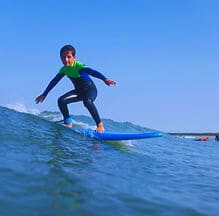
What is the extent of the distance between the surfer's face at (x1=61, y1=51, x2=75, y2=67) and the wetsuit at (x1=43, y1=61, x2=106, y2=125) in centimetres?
9

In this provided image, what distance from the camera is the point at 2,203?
2.76 meters

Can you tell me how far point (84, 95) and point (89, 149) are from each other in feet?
7.63

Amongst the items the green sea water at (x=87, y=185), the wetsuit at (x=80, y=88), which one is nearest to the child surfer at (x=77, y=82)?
the wetsuit at (x=80, y=88)

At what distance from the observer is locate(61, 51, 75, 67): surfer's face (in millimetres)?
8134

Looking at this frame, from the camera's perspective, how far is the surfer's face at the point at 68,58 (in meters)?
8.13

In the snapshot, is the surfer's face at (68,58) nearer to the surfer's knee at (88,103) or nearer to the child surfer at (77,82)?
the child surfer at (77,82)

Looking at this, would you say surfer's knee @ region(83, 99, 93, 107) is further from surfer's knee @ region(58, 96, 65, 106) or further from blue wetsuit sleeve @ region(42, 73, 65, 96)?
blue wetsuit sleeve @ region(42, 73, 65, 96)

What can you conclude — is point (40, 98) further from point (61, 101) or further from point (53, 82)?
point (61, 101)

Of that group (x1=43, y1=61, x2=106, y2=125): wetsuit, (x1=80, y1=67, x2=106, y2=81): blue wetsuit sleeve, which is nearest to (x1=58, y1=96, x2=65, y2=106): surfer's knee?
(x1=43, y1=61, x2=106, y2=125): wetsuit

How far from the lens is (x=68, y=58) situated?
8.17m

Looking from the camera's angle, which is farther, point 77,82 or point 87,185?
point 77,82

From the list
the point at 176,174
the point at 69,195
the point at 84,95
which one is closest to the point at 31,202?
the point at 69,195

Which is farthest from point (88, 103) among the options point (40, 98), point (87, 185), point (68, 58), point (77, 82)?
point (87, 185)

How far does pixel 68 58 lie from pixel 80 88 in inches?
30.6
